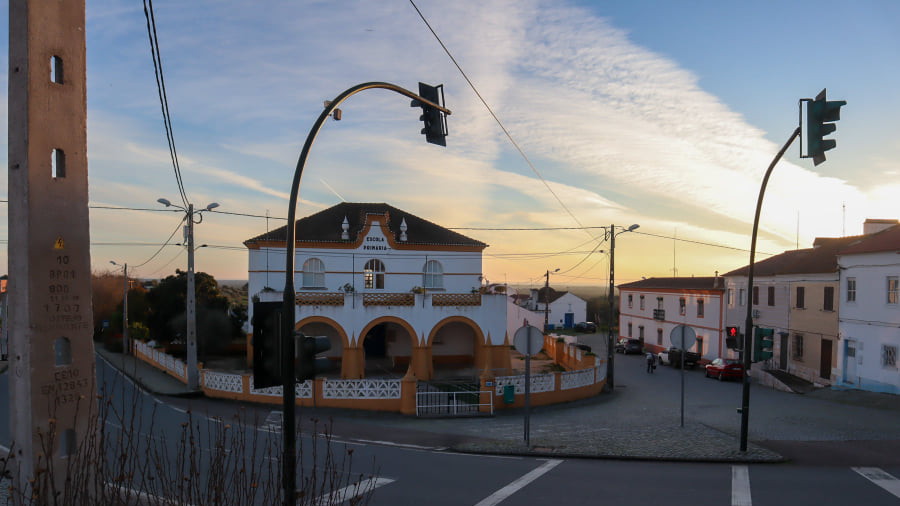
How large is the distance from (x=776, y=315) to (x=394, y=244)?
22439mm

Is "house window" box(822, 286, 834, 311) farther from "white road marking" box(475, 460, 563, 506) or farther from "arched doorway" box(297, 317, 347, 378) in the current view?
"arched doorway" box(297, 317, 347, 378)

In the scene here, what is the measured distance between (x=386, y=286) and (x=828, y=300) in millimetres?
21602

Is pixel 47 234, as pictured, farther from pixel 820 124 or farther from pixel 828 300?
pixel 828 300

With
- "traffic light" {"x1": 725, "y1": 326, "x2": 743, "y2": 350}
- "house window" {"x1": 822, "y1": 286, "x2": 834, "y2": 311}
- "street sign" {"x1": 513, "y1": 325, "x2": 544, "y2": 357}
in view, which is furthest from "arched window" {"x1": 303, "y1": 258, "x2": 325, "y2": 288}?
"house window" {"x1": 822, "y1": 286, "x2": 834, "y2": 311}

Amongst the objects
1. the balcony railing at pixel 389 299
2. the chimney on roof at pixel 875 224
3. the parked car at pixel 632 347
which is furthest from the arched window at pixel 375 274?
the parked car at pixel 632 347

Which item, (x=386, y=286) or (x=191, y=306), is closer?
(x=191, y=306)

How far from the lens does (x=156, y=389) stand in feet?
80.4

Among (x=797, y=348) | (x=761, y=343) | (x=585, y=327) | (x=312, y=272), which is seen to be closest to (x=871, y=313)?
(x=797, y=348)

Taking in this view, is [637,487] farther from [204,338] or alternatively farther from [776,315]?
[204,338]

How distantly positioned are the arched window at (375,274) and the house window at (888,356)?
22119mm

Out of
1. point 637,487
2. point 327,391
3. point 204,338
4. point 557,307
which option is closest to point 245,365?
point 204,338

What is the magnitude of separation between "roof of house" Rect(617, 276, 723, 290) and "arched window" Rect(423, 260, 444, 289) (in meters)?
22.0

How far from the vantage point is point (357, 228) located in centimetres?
3222

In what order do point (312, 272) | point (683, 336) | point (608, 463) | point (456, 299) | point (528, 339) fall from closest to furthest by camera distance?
point (608, 463)
point (528, 339)
point (683, 336)
point (456, 299)
point (312, 272)
